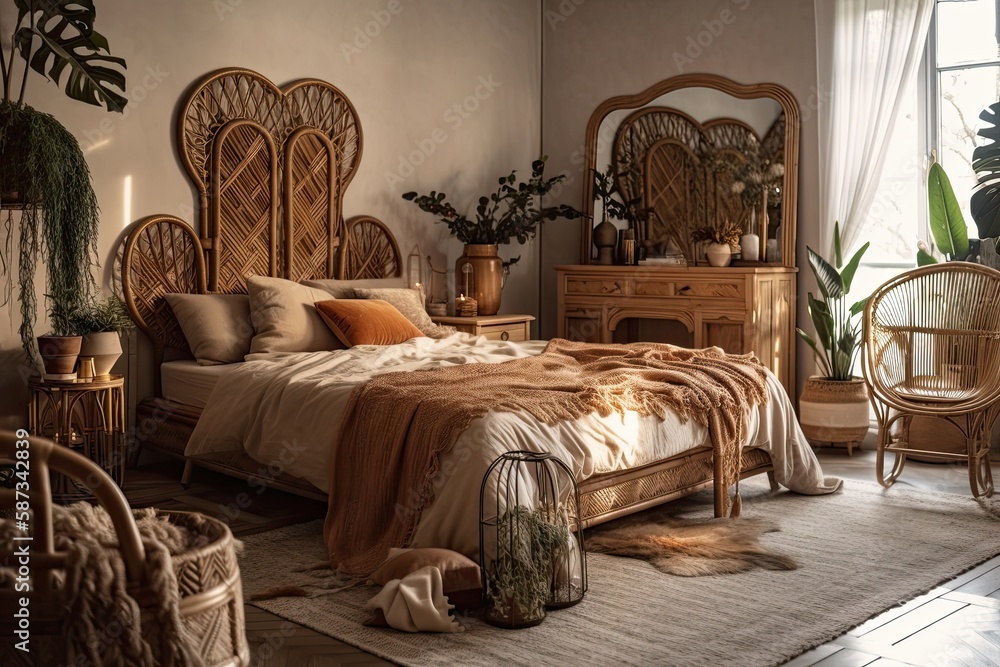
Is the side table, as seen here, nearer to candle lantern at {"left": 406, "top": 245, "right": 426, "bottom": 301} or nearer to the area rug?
the area rug

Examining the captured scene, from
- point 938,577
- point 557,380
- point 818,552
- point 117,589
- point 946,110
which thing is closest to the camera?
point 117,589

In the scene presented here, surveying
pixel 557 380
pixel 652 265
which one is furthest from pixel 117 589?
pixel 652 265

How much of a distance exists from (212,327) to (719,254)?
9.80ft

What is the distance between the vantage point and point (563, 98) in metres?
6.88

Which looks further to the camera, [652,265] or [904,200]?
[652,265]

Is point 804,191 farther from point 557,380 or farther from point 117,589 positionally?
point 117,589

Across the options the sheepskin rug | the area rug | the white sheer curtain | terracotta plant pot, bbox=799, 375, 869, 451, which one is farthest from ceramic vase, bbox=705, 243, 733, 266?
the sheepskin rug

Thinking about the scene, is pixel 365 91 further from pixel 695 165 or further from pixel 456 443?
pixel 456 443

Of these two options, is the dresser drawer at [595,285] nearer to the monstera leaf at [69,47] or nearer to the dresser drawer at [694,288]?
the dresser drawer at [694,288]

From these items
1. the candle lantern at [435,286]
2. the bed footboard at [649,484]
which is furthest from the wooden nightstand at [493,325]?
the bed footboard at [649,484]

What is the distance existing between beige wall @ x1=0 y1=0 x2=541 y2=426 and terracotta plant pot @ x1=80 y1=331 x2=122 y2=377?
42 centimetres

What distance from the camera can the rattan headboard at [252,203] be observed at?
189 inches

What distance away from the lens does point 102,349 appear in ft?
13.6

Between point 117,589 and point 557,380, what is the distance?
2.42 m
